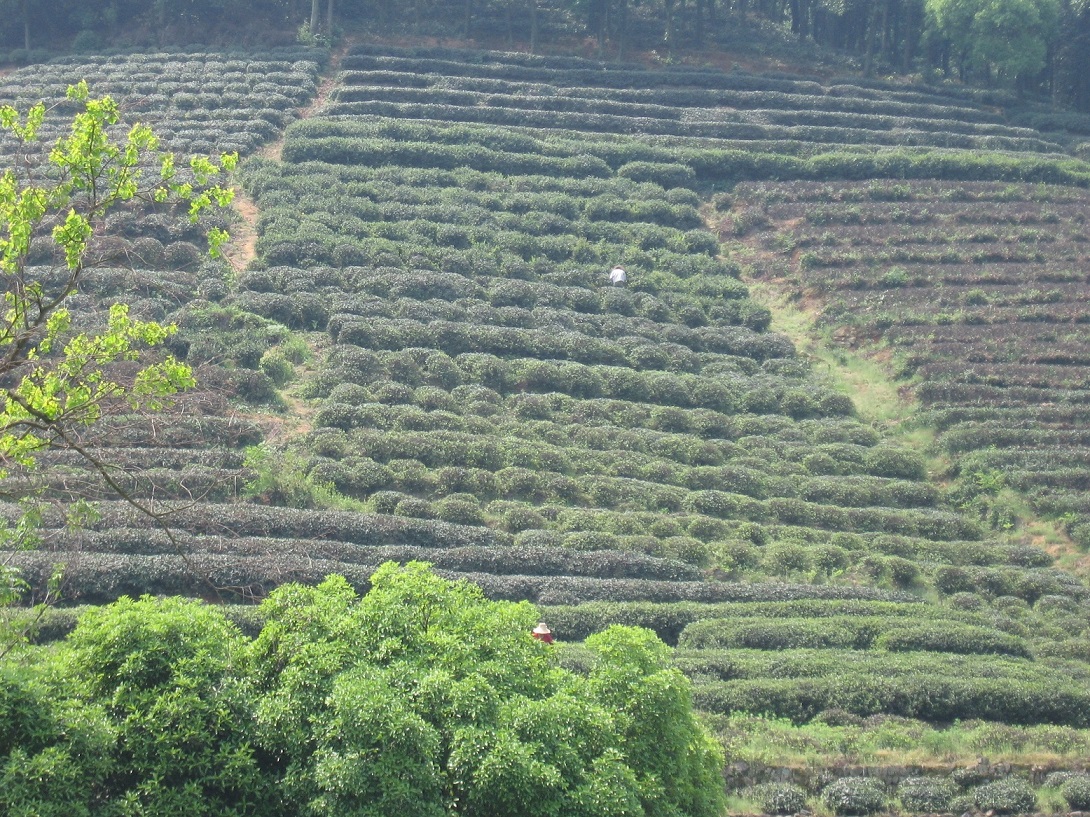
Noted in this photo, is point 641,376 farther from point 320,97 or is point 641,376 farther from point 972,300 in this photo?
point 320,97

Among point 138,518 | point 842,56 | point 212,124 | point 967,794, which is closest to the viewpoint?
point 967,794

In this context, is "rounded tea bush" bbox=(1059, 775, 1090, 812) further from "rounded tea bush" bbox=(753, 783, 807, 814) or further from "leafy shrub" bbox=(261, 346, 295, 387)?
"leafy shrub" bbox=(261, 346, 295, 387)

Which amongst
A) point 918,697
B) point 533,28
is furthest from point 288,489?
point 533,28

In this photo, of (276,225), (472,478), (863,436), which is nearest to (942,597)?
(863,436)

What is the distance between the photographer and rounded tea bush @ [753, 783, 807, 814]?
1689cm

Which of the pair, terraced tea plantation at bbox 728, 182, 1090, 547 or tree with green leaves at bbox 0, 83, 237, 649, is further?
terraced tea plantation at bbox 728, 182, 1090, 547

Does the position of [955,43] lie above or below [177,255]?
above

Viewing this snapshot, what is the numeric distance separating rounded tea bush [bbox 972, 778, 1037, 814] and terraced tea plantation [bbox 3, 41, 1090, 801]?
261 cm

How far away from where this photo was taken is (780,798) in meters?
17.0

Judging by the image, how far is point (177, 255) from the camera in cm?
3428

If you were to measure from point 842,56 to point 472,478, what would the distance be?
43.0 m

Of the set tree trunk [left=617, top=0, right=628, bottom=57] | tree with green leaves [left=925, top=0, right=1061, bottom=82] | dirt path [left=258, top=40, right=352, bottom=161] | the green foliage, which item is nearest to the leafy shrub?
the green foliage

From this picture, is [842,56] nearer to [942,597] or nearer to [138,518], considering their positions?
[942,597]

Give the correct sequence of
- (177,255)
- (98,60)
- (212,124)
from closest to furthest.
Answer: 1. (177,255)
2. (212,124)
3. (98,60)
